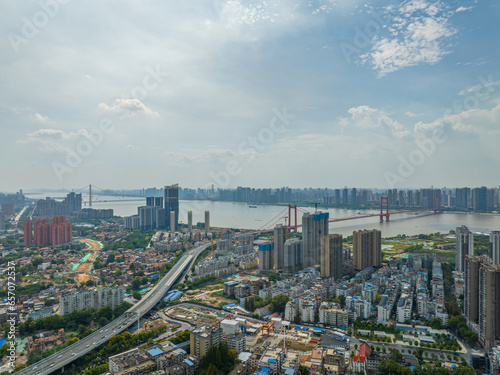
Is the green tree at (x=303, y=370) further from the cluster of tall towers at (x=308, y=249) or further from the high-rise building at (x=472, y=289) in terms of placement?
the cluster of tall towers at (x=308, y=249)

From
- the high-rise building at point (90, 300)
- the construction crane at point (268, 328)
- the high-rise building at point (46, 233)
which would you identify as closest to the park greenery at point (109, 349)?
the high-rise building at point (90, 300)

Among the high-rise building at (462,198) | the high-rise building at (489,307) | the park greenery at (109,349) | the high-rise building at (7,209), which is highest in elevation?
the high-rise building at (462,198)

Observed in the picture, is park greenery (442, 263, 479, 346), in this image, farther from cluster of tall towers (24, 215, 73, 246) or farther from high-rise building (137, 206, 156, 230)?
high-rise building (137, 206, 156, 230)

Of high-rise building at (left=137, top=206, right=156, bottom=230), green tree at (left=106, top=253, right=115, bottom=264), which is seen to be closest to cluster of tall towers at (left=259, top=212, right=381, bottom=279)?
green tree at (left=106, top=253, right=115, bottom=264)

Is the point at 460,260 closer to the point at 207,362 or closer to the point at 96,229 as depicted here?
the point at 207,362

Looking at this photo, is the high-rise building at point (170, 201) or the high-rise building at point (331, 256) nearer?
the high-rise building at point (331, 256)

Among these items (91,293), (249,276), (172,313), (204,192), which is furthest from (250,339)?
(204,192)

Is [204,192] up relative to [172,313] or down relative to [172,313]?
up
